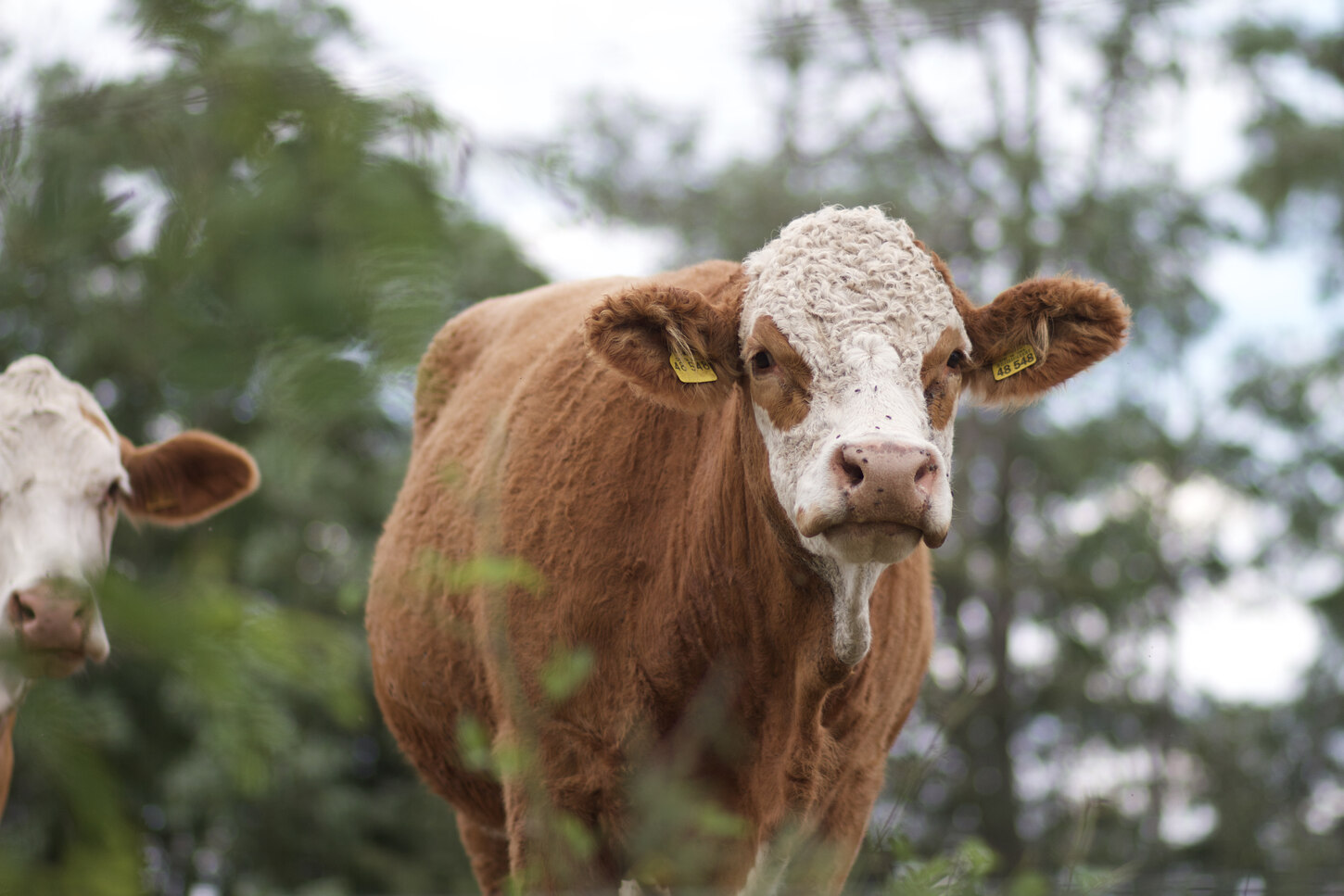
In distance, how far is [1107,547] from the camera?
1964cm

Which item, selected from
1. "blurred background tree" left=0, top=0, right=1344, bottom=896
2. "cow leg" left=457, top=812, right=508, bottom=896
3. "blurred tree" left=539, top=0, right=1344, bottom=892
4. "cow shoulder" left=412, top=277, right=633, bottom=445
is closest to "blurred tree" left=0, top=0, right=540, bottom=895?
"blurred background tree" left=0, top=0, right=1344, bottom=896

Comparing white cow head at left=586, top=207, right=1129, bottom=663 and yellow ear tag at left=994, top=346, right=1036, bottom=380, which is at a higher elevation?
white cow head at left=586, top=207, right=1129, bottom=663

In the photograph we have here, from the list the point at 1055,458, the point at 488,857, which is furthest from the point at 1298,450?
the point at 488,857

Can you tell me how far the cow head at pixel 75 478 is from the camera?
3492mm

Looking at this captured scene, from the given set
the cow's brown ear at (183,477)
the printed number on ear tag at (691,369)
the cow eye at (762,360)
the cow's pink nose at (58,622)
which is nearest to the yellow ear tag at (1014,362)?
the cow eye at (762,360)

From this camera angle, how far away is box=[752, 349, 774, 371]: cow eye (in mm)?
3174

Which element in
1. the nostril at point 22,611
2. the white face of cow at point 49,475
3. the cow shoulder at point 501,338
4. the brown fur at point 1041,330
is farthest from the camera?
the cow shoulder at point 501,338

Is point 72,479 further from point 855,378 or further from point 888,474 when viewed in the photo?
point 888,474

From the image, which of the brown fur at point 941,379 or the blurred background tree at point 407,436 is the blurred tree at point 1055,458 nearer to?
the blurred background tree at point 407,436

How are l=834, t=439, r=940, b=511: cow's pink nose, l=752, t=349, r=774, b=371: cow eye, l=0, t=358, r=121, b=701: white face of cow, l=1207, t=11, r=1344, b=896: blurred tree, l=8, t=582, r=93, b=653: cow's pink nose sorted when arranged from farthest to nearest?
l=1207, t=11, r=1344, b=896: blurred tree → l=0, t=358, r=121, b=701: white face of cow → l=752, t=349, r=774, b=371: cow eye → l=834, t=439, r=940, b=511: cow's pink nose → l=8, t=582, r=93, b=653: cow's pink nose

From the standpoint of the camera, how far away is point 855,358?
2.95 m

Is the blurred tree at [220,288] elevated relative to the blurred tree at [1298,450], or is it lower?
elevated

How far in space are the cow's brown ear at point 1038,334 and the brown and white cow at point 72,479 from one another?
200cm

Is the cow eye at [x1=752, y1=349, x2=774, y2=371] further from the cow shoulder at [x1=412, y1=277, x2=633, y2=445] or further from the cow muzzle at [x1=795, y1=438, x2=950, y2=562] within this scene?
the cow shoulder at [x1=412, y1=277, x2=633, y2=445]
